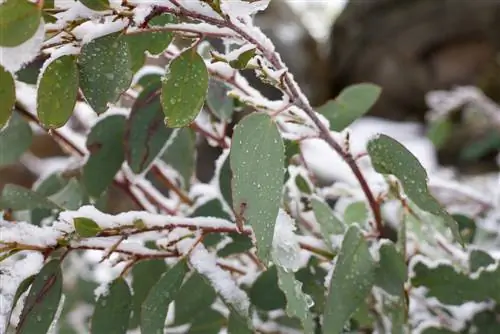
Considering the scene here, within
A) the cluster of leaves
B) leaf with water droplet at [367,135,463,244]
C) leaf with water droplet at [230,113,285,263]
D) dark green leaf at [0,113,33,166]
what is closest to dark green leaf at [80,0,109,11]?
the cluster of leaves

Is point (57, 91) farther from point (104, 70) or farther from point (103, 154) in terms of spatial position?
point (103, 154)

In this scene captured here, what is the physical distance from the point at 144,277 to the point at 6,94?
0.26m

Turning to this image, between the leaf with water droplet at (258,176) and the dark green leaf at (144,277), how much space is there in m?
0.20

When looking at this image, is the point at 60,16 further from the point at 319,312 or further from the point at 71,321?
the point at 71,321

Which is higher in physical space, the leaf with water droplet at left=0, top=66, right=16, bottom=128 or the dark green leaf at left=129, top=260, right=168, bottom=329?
the leaf with water droplet at left=0, top=66, right=16, bottom=128

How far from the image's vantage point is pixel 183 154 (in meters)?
0.65

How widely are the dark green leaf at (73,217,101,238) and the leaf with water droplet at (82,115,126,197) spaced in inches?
6.3

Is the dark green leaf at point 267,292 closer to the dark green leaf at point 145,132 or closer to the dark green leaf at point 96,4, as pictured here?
the dark green leaf at point 145,132

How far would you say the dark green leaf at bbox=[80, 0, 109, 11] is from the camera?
1.07 feet

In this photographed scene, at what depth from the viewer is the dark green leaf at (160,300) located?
0.43m

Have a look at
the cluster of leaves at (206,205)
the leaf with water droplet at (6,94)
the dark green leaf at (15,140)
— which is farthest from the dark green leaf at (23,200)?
the leaf with water droplet at (6,94)

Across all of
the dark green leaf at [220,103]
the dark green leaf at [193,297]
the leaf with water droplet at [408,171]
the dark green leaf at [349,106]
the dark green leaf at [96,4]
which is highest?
the dark green leaf at [96,4]

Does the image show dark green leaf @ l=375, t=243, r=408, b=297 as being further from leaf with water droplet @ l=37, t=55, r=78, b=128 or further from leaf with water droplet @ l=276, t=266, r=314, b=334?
leaf with water droplet @ l=37, t=55, r=78, b=128

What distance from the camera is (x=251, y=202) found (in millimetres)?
363
